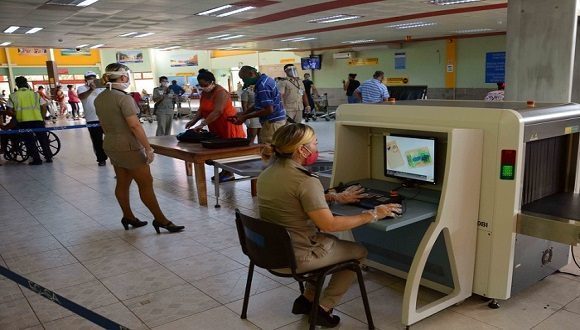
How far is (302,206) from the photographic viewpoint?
2250 mm

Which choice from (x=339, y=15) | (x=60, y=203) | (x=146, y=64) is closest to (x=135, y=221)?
(x=60, y=203)

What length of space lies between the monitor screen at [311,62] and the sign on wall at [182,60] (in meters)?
7.71

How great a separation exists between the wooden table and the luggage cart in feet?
29.6

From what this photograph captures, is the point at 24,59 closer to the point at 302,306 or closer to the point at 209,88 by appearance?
the point at 209,88

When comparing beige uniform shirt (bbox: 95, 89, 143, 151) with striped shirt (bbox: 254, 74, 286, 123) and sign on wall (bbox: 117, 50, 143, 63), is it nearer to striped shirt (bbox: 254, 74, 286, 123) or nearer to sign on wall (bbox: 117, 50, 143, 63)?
striped shirt (bbox: 254, 74, 286, 123)

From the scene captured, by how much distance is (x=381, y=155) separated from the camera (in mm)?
3246

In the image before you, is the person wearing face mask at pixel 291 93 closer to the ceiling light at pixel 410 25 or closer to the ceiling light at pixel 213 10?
the ceiling light at pixel 213 10

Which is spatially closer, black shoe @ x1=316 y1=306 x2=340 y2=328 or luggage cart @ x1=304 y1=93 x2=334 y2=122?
black shoe @ x1=316 y1=306 x2=340 y2=328

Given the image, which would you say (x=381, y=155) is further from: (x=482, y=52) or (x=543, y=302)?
(x=482, y=52)

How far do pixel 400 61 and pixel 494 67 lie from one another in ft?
11.3

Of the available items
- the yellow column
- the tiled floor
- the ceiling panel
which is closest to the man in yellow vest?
the ceiling panel

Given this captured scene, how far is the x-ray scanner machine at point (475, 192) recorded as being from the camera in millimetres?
2488

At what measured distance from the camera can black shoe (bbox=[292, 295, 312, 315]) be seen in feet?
8.93

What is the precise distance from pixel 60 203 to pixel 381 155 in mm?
3967
